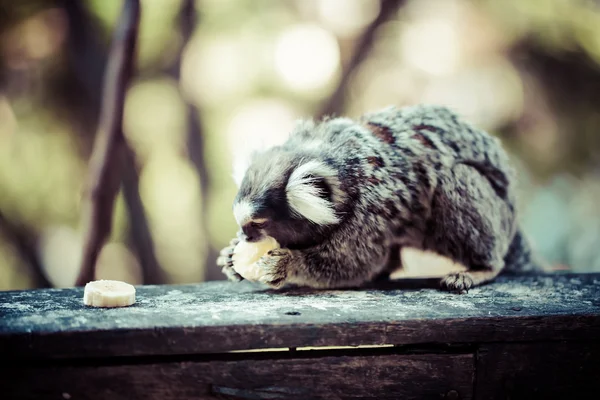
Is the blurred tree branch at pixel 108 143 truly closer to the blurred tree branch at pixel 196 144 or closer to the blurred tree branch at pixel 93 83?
the blurred tree branch at pixel 93 83

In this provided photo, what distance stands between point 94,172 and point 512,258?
2.69 metres

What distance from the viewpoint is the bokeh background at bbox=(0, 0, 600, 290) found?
5.63m

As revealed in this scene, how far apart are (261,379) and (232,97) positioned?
4.79 m

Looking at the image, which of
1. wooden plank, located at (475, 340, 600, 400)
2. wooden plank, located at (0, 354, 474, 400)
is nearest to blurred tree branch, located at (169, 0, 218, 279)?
wooden plank, located at (0, 354, 474, 400)

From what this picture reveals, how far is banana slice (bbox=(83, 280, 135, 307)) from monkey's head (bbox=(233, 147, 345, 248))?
1.94 ft

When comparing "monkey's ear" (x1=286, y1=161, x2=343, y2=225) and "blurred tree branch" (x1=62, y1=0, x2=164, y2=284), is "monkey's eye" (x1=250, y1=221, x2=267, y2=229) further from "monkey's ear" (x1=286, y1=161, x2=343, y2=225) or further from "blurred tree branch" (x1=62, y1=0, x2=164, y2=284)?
"blurred tree branch" (x1=62, y1=0, x2=164, y2=284)

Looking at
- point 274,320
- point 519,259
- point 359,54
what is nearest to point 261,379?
point 274,320

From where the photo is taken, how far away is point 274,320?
197cm

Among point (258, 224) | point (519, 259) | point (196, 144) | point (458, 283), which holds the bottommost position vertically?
point (458, 283)

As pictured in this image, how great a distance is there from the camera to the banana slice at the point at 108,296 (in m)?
2.15

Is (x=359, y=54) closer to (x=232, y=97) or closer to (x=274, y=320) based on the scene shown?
(x=232, y=97)

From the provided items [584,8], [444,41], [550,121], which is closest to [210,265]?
[444,41]

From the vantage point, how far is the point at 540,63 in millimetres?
5938

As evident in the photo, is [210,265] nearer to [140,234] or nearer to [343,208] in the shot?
[140,234]
